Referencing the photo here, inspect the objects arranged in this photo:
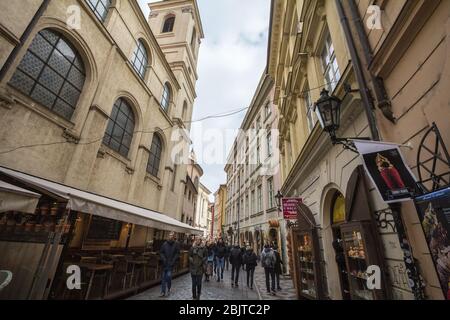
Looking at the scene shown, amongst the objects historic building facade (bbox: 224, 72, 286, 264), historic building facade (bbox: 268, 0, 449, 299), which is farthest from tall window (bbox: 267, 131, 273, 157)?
historic building facade (bbox: 268, 0, 449, 299)

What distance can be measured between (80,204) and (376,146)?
605cm

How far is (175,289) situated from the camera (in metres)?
8.18

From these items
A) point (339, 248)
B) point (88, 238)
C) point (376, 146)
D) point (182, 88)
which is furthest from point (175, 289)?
point (182, 88)

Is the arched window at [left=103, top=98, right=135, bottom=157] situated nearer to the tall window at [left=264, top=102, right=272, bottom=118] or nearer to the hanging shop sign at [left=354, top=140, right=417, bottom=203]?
the hanging shop sign at [left=354, top=140, right=417, bottom=203]

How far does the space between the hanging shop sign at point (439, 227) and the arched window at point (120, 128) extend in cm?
1156

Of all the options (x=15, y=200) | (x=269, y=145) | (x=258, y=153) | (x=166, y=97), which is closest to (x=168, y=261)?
(x=15, y=200)

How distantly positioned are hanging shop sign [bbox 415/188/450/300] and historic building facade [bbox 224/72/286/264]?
1218cm

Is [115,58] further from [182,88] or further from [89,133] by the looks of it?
[182,88]

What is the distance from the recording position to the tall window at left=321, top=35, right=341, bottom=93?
560 cm

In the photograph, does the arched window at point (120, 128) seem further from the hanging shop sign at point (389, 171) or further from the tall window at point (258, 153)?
the tall window at point (258, 153)

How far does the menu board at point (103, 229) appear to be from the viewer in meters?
9.24

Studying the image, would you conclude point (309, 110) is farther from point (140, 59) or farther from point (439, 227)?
point (140, 59)

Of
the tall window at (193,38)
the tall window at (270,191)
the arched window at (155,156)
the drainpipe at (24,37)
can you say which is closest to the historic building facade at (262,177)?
the tall window at (270,191)
